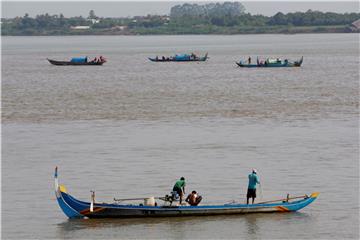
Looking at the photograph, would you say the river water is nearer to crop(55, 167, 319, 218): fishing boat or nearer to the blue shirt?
crop(55, 167, 319, 218): fishing boat

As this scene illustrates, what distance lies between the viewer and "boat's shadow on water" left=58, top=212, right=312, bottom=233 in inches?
1025

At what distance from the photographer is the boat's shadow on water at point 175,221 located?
2603 cm

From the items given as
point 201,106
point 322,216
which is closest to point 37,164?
point 322,216

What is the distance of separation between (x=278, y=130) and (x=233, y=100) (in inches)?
615

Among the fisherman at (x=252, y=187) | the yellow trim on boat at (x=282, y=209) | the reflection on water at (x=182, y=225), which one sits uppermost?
the fisherman at (x=252, y=187)

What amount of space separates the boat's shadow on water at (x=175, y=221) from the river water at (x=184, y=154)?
3cm

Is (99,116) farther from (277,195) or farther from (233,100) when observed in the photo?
(277,195)

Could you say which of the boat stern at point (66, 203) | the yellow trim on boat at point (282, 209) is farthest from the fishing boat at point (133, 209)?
the yellow trim on boat at point (282, 209)

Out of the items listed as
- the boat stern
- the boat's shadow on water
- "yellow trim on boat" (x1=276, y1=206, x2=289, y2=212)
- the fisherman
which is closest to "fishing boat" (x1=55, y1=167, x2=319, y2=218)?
the boat stern

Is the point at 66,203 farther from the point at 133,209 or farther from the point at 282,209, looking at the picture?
the point at 282,209

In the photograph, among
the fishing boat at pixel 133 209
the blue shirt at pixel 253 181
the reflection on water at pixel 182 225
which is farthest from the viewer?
the blue shirt at pixel 253 181

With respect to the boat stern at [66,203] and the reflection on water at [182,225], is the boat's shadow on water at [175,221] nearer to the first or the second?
the reflection on water at [182,225]

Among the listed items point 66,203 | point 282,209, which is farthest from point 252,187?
point 66,203

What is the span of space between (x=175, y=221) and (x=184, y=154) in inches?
385
